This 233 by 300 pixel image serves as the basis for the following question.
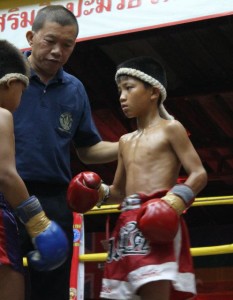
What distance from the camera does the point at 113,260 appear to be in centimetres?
253

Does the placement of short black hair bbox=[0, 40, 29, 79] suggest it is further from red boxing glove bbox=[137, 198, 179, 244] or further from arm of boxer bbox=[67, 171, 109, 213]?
red boxing glove bbox=[137, 198, 179, 244]

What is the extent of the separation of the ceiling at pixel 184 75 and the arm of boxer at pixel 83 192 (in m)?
1.69

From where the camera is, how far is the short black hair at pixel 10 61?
2395 mm

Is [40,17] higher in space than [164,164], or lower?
higher

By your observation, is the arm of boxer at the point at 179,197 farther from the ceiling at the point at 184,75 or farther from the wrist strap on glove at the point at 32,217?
the ceiling at the point at 184,75

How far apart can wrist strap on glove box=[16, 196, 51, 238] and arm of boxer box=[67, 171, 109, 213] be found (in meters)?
0.41

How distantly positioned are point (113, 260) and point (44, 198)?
0.35m

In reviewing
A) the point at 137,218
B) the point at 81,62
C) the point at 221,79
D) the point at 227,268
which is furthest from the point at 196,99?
the point at 137,218

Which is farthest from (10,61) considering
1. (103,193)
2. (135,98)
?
(103,193)

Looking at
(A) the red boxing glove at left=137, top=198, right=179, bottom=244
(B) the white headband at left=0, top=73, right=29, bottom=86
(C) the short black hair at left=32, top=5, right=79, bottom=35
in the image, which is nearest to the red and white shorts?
(A) the red boxing glove at left=137, top=198, right=179, bottom=244

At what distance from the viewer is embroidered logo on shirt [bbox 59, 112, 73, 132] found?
2787mm

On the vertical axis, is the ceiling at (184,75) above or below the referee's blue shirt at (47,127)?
above

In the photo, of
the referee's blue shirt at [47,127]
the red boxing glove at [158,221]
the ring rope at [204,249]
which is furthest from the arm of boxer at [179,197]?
the ring rope at [204,249]

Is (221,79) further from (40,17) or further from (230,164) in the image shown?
(40,17)
